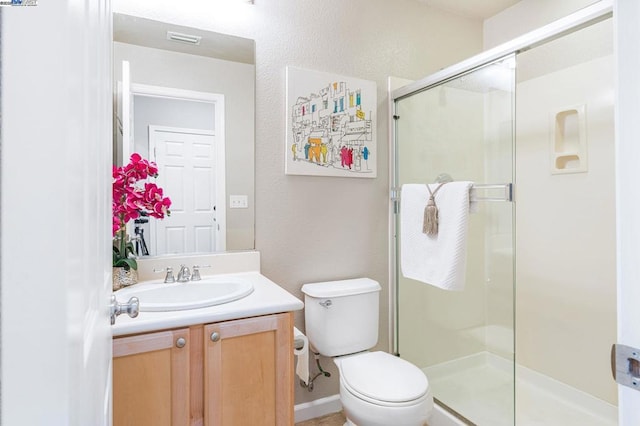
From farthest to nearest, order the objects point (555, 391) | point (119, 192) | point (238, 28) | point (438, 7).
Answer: point (438, 7)
point (555, 391)
point (238, 28)
point (119, 192)

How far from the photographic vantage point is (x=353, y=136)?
2.14 meters

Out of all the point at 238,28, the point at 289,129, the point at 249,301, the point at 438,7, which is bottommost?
the point at 249,301

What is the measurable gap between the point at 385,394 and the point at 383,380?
103 millimetres

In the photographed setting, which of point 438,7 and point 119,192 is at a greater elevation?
point 438,7

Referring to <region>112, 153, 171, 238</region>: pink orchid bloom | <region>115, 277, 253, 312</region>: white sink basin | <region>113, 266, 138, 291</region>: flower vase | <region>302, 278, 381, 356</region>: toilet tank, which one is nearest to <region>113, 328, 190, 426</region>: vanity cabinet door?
<region>115, 277, 253, 312</region>: white sink basin

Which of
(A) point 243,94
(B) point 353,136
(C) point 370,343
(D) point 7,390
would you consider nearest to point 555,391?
(C) point 370,343

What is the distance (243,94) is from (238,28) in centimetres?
33

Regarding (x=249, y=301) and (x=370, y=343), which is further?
(x=370, y=343)

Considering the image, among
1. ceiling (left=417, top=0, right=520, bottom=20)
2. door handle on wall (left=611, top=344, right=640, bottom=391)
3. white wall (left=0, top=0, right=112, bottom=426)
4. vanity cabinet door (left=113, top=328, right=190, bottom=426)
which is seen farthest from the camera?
ceiling (left=417, top=0, right=520, bottom=20)

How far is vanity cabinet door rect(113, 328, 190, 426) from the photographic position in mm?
1124

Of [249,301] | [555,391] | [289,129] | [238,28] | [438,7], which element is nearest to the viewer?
[249,301]

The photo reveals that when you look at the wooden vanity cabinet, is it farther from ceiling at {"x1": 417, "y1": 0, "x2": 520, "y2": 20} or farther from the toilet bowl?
ceiling at {"x1": 417, "y1": 0, "x2": 520, "y2": 20}

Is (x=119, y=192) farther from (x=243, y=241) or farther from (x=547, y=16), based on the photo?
(x=547, y=16)

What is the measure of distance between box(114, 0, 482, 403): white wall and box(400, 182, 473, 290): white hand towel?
0.32m
